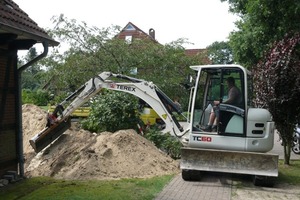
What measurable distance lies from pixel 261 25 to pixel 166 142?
5694 millimetres

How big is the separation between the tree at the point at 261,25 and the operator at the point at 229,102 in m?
4.54

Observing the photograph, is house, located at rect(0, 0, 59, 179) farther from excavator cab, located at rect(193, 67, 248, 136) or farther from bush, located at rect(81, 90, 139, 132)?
bush, located at rect(81, 90, 139, 132)

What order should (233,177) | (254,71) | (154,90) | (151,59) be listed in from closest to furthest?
(233,177)
(154,90)
(254,71)
(151,59)

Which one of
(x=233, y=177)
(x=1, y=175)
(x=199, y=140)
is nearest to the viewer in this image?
(x=1, y=175)

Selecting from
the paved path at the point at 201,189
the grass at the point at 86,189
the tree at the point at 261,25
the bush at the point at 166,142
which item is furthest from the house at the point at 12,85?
the tree at the point at 261,25

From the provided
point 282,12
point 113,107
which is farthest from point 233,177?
point 282,12

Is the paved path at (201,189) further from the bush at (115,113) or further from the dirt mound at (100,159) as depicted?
the bush at (115,113)

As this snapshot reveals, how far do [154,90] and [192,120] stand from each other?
1.96 m

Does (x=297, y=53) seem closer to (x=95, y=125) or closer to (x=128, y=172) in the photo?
(x=128, y=172)

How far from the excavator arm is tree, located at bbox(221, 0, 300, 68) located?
194 inches

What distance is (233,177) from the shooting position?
10.4 m

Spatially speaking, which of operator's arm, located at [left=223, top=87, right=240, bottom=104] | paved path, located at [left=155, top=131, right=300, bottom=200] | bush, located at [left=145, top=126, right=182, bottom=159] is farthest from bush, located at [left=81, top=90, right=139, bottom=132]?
operator's arm, located at [left=223, top=87, right=240, bottom=104]

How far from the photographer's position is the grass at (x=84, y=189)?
7.68 m

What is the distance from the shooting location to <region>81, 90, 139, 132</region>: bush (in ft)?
44.8
